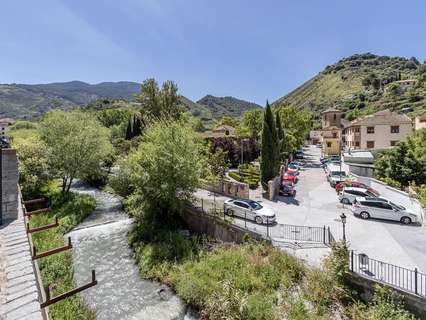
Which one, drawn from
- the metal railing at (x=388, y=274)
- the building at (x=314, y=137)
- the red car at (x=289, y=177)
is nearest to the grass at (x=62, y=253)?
the metal railing at (x=388, y=274)

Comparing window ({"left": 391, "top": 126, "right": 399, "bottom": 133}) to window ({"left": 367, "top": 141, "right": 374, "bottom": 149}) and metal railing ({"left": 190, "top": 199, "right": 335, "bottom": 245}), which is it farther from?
metal railing ({"left": 190, "top": 199, "right": 335, "bottom": 245})

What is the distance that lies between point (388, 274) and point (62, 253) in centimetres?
1733

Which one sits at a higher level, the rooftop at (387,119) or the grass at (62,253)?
the rooftop at (387,119)

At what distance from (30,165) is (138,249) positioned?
1437cm

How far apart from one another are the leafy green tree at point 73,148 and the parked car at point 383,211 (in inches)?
945

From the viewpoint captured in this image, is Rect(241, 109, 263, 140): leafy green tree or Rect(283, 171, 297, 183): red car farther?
Rect(241, 109, 263, 140): leafy green tree

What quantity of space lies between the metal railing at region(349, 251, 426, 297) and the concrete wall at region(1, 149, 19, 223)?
40.4 ft

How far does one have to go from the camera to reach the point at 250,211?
17656 mm

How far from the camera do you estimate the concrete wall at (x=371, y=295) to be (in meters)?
9.17

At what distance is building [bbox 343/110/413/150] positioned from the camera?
41125 mm

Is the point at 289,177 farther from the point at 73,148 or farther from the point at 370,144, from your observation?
the point at 73,148

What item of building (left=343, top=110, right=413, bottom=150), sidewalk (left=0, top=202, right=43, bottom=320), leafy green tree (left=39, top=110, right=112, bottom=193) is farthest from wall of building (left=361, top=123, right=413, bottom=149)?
sidewalk (left=0, top=202, right=43, bottom=320)

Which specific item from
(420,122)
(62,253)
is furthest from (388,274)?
(420,122)

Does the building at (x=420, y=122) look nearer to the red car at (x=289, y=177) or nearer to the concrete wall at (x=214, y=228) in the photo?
the red car at (x=289, y=177)
